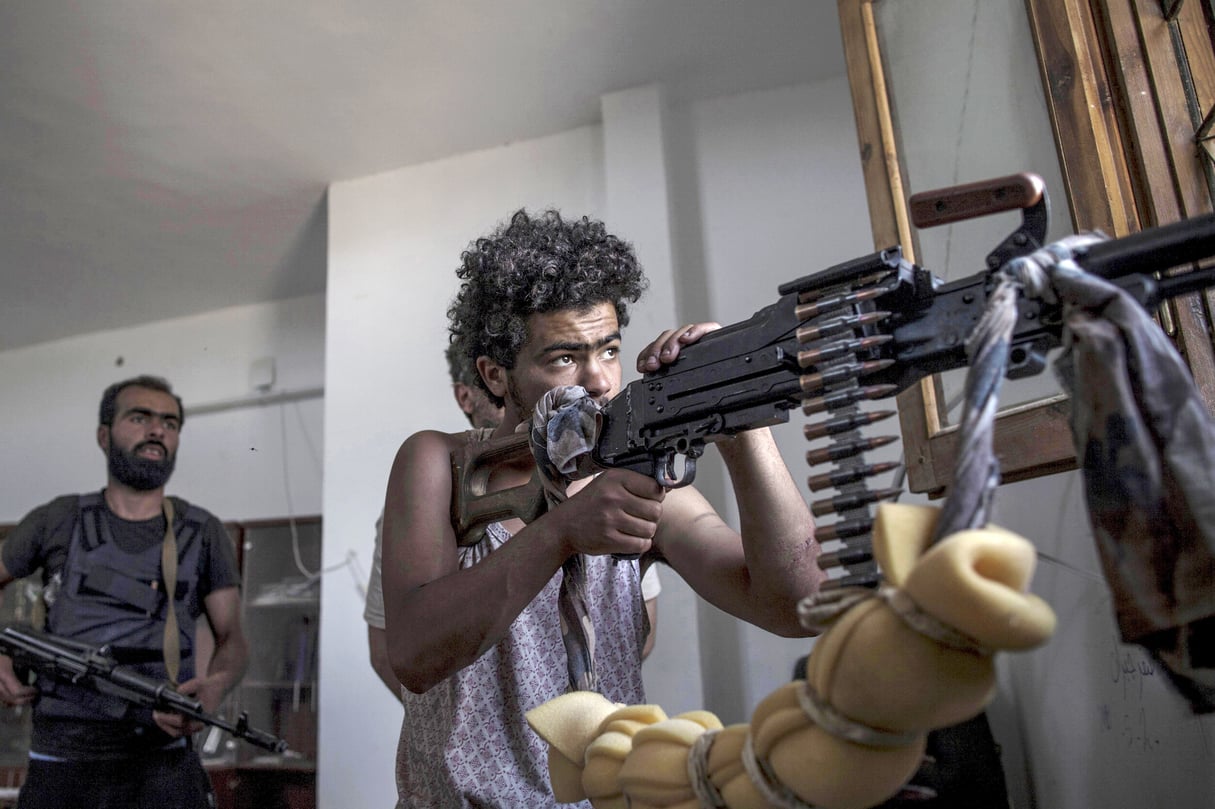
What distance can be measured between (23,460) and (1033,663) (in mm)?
4372

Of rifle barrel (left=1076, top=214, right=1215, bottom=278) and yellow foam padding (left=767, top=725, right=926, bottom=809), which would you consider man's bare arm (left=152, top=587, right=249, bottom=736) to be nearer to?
yellow foam padding (left=767, top=725, right=926, bottom=809)

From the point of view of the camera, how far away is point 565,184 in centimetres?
286

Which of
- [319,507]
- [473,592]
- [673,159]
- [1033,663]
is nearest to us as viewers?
[473,592]

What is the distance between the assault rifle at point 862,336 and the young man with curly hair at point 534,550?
0.16 ft

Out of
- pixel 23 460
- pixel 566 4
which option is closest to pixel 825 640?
pixel 566 4

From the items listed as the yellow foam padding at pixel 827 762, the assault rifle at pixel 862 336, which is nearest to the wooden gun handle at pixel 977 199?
the assault rifle at pixel 862 336

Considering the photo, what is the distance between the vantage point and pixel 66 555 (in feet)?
7.93

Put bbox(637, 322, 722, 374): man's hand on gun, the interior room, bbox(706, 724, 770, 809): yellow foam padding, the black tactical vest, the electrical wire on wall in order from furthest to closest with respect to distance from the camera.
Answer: the electrical wire on wall
the black tactical vest
the interior room
bbox(637, 322, 722, 374): man's hand on gun
bbox(706, 724, 770, 809): yellow foam padding

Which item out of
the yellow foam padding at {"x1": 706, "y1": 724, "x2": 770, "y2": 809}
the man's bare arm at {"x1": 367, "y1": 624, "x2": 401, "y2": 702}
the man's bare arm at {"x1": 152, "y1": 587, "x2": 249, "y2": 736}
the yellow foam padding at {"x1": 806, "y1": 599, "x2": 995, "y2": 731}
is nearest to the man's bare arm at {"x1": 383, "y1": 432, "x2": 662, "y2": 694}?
the yellow foam padding at {"x1": 706, "y1": 724, "x2": 770, "y2": 809}

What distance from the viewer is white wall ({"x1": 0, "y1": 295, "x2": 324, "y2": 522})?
3938 millimetres

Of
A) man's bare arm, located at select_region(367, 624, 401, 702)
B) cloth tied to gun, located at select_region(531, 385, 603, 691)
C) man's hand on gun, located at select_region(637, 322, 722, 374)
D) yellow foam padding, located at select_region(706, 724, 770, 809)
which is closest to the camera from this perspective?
yellow foam padding, located at select_region(706, 724, 770, 809)

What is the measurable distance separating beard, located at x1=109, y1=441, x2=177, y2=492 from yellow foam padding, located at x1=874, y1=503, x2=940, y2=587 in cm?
251

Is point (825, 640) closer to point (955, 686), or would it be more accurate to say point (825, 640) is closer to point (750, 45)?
point (955, 686)

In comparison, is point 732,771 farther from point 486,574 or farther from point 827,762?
point 486,574
